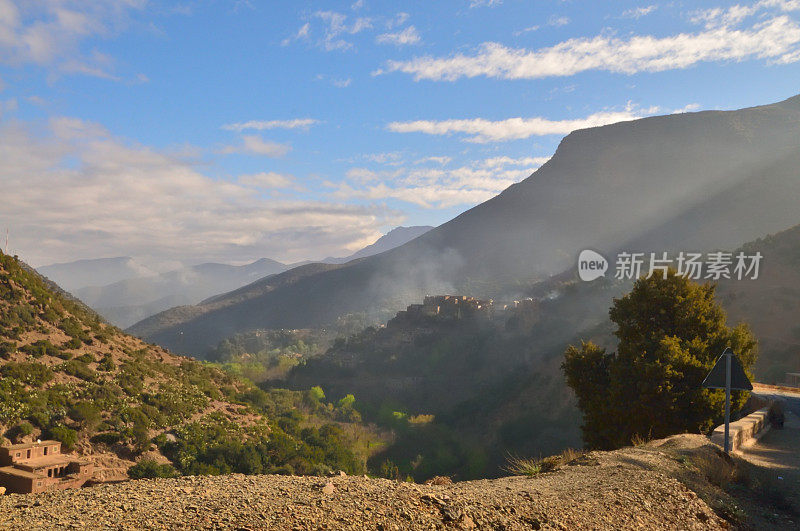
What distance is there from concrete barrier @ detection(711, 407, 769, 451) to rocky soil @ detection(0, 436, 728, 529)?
4392mm

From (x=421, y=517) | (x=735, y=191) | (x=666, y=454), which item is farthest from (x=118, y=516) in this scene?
(x=735, y=191)

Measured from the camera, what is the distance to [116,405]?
24.2m

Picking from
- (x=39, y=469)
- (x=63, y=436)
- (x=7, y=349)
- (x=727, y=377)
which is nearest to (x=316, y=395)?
(x=7, y=349)

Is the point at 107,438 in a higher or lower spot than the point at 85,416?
lower

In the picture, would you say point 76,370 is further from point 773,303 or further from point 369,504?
point 773,303

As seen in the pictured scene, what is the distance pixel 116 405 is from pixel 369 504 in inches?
920

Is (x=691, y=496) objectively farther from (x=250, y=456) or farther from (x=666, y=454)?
(x=250, y=456)

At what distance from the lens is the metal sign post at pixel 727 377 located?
371 inches

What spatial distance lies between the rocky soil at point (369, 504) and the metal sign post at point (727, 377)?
9.48ft

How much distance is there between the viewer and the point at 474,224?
452ft

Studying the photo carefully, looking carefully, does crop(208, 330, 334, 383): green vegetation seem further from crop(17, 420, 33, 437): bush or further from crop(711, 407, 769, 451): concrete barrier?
crop(711, 407, 769, 451): concrete barrier

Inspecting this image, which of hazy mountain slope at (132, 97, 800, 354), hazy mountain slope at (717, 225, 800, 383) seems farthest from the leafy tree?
hazy mountain slope at (132, 97, 800, 354)

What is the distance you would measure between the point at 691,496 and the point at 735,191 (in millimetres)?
99059

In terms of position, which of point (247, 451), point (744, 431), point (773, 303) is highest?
point (773, 303)
